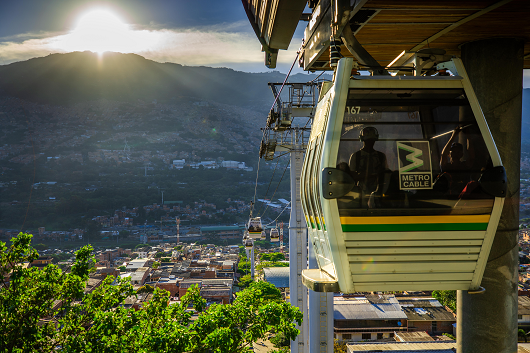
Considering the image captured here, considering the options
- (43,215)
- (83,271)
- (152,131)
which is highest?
(152,131)

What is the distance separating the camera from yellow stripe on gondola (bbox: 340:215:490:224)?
67.6 inches

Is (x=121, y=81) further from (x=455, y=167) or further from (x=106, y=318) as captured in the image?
(x=455, y=167)

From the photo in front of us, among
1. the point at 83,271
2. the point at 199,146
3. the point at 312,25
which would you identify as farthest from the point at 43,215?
the point at 312,25

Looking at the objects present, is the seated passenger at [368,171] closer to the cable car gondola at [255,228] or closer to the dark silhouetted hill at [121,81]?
the cable car gondola at [255,228]

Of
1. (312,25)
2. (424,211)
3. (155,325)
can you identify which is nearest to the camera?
(424,211)

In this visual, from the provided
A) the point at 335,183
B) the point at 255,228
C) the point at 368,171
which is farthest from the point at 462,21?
the point at 255,228

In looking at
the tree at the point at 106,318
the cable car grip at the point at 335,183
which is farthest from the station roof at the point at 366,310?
the cable car grip at the point at 335,183

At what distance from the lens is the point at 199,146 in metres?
107

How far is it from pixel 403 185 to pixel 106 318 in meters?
4.17

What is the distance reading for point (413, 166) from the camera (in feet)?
5.82

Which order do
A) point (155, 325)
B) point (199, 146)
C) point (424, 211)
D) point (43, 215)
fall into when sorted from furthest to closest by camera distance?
1. point (199, 146)
2. point (43, 215)
3. point (155, 325)
4. point (424, 211)

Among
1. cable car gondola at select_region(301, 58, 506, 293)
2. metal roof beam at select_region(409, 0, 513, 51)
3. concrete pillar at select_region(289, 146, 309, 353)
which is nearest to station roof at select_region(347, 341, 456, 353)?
concrete pillar at select_region(289, 146, 309, 353)

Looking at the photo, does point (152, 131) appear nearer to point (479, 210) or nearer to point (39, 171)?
point (39, 171)

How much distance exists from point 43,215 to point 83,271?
61.7 m
